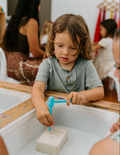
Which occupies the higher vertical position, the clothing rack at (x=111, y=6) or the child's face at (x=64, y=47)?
the clothing rack at (x=111, y=6)

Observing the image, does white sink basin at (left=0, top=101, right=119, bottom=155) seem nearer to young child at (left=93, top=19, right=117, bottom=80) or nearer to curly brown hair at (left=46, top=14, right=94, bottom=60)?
curly brown hair at (left=46, top=14, right=94, bottom=60)

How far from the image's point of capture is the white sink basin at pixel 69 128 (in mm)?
364

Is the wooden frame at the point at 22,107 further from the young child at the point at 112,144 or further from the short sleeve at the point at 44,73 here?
the young child at the point at 112,144

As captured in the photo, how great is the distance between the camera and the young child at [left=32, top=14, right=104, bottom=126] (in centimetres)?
56

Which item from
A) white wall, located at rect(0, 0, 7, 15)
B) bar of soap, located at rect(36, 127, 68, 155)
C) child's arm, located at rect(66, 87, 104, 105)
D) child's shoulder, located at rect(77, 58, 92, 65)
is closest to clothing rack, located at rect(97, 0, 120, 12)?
white wall, located at rect(0, 0, 7, 15)

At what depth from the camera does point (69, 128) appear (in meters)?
0.49

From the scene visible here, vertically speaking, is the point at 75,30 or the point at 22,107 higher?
the point at 75,30

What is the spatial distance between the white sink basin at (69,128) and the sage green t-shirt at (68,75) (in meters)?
0.19

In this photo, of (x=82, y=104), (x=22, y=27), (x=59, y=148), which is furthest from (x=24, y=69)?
(x=59, y=148)

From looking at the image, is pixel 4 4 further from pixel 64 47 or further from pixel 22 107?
pixel 22 107

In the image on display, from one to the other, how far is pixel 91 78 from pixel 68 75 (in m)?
0.09

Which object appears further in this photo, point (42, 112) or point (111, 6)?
point (111, 6)

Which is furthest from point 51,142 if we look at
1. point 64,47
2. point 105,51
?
point 105,51

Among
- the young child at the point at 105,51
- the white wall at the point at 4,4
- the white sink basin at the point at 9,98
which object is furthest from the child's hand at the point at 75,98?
the white wall at the point at 4,4
